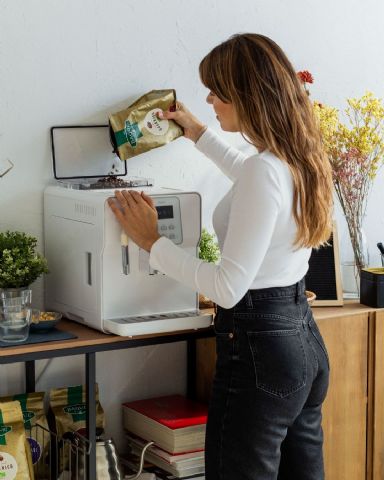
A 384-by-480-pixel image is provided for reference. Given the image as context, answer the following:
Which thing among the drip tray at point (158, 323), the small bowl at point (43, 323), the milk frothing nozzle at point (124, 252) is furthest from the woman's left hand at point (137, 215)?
the small bowl at point (43, 323)

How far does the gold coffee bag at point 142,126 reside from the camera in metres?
2.61

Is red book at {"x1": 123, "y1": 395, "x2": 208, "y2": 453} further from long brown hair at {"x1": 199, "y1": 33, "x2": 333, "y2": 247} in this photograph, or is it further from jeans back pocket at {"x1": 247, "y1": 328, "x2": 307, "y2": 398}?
long brown hair at {"x1": 199, "y1": 33, "x2": 333, "y2": 247}

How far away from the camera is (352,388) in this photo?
2725 mm

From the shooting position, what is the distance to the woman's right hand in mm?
2645

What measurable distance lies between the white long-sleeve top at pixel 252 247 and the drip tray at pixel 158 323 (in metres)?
0.24

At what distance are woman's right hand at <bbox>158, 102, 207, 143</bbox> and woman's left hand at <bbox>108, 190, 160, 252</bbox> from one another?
1.27 ft

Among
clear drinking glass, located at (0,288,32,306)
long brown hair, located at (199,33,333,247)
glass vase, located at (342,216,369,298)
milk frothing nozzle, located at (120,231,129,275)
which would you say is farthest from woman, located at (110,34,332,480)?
glass vase, located at (342,216,369,298)

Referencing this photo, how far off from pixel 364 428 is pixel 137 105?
48.3 inches

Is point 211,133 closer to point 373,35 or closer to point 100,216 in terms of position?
point 100,216

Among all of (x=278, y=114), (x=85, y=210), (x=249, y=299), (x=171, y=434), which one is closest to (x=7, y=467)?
(x=171, y=434)

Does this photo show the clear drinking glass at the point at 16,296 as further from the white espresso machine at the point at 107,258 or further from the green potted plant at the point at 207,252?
the green potted plant at the point at 207,252

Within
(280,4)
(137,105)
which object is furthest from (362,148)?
(137,105)

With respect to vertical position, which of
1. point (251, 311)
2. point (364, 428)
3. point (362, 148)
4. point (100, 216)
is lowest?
point (364, 428)

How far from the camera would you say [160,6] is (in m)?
2.75
